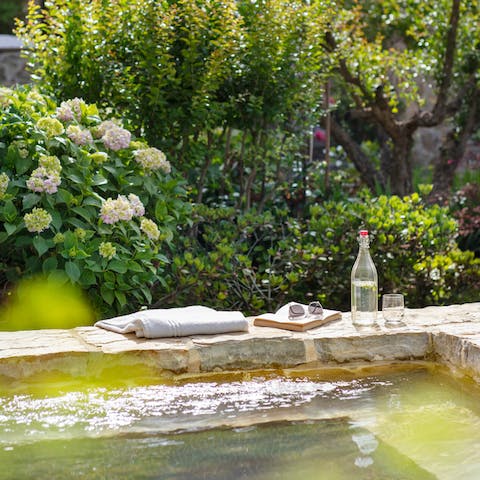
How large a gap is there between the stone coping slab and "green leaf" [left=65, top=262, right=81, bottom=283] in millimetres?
462

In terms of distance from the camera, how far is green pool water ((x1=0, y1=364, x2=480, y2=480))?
2627 mm

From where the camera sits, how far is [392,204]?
239 inches

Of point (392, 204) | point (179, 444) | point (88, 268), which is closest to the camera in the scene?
point (179, 444)

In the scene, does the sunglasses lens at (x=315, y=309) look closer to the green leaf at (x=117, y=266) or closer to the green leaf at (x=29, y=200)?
the green leaf at (x=117, y=266)

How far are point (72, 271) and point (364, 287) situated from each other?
140 centimetres

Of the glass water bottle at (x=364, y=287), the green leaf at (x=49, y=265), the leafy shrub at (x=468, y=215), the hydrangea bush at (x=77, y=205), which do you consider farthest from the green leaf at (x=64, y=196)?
the leafy shrub at (x=468, y=215)

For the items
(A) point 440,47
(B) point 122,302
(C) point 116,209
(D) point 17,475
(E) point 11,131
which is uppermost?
(A) point 440,47

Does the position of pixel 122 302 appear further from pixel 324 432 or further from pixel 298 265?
pixel 324 432

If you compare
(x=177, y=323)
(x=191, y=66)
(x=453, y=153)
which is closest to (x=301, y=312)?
(x=177, y=323)

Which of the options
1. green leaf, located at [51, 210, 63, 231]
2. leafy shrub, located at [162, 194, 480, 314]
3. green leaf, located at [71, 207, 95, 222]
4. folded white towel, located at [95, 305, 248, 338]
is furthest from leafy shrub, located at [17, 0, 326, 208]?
folded white towel, located at [95, 305, 248, 338]

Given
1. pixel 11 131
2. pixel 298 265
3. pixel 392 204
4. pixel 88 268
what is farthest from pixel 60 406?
pixel 392 204

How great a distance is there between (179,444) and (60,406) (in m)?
0.60

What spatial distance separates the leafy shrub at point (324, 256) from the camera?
542 centimetres

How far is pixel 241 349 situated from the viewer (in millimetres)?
3646
